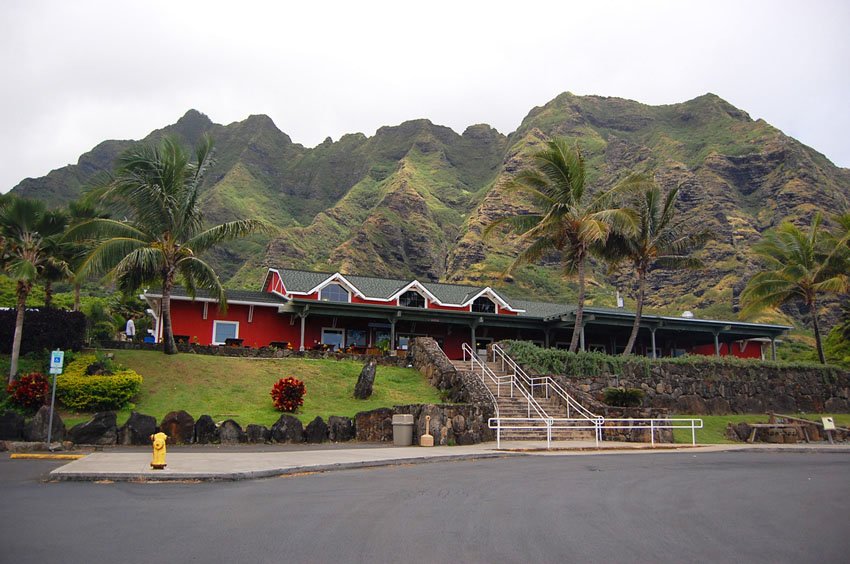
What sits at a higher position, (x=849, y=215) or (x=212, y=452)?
(x=849, y=215)

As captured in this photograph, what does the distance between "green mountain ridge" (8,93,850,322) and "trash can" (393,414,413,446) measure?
139 feet

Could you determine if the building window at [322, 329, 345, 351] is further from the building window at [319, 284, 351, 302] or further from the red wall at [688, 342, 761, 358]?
the red wall at [688, 342, 761, 358]

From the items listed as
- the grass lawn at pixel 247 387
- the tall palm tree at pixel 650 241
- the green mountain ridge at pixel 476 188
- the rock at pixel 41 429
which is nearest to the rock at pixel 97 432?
the rock at pixel 41 429

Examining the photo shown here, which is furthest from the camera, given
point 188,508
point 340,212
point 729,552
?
point 340,212

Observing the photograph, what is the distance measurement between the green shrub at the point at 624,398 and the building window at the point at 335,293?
1709 centimetres

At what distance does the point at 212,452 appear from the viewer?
15.6m

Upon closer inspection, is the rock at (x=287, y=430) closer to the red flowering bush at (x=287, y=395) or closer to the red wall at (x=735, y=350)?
Result: the red flowering bush at (x=287, y=395)

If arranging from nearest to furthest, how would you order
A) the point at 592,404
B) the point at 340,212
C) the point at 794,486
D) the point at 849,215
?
the point at 794,486
the point at 592,404
the point at 849,215
the point at 340,212

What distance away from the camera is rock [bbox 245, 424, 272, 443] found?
57.9 ft

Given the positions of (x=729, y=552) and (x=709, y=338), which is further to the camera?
(x=709, y=338)

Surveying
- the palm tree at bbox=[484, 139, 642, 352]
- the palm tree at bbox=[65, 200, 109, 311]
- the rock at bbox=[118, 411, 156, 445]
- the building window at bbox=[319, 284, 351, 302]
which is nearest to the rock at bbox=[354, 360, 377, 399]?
the rock at bbox=[118, 411, 156, 445]

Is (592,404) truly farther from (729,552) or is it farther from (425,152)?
(425,152)

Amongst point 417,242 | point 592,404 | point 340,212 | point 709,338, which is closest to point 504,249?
point 417,242

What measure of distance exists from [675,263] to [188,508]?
2927 centimetres
